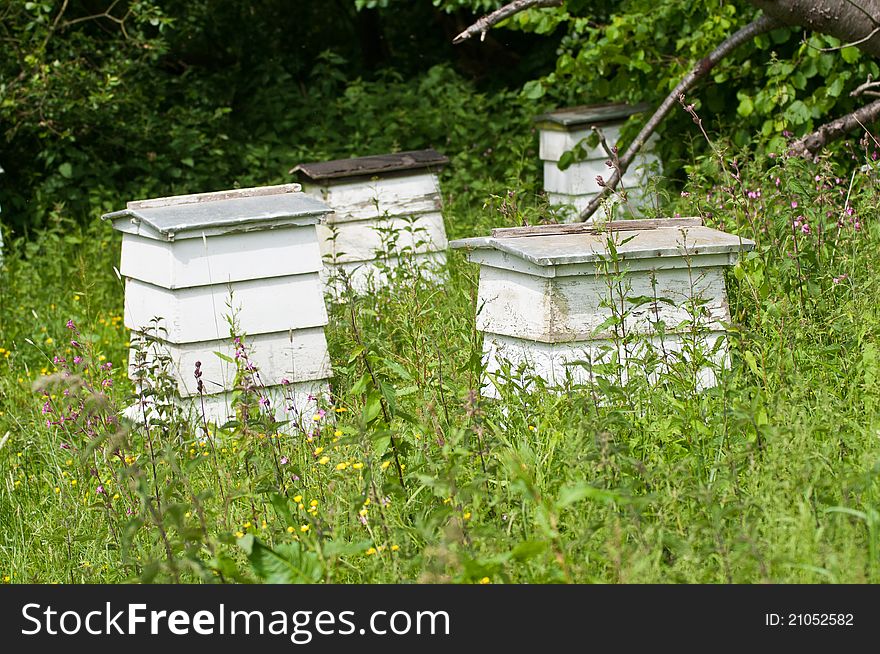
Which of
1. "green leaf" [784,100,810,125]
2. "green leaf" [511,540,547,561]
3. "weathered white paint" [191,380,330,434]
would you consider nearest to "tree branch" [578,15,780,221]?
→ "green leaf" [784,100,810,125]

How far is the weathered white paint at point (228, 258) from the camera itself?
409cm

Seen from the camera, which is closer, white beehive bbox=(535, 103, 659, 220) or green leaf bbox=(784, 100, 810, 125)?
green leaf bbox=(784, 100, 810, 125)

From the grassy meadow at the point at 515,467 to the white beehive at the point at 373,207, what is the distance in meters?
1.15

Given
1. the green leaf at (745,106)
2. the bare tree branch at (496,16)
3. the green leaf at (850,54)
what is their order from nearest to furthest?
the bare tree branch at (496,16) < the green leaf at (850,54) < the green leaf at (745,106)

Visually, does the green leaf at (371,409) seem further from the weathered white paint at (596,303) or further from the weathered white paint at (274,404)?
the weathered white paint at (274,404)

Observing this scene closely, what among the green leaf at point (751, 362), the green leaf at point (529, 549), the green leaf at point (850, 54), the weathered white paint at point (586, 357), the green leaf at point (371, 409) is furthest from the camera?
the green leaf at point (850, 54)

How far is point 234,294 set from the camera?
13.6 feet

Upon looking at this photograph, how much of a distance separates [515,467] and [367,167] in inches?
143

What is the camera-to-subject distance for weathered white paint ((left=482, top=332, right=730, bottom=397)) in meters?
3.44

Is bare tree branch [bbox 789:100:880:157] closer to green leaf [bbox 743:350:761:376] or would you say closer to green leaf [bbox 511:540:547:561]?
green leaf [bbox 743:350:761:376]

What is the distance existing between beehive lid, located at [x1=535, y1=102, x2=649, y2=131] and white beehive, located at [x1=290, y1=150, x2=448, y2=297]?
147cm

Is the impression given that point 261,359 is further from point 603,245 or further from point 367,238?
point 367,238

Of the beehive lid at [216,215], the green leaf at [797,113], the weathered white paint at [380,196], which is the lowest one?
the beehive lid at [216,215]

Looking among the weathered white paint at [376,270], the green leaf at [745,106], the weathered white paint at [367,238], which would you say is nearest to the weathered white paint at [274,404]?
the weathered white paint at [376,270]
